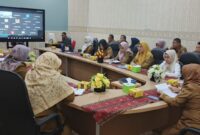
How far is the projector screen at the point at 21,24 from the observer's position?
5.78 m

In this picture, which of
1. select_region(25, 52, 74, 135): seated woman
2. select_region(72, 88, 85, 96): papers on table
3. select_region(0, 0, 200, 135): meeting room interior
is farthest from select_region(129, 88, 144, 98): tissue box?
select_region(25, 52, 74, 135): seated woman

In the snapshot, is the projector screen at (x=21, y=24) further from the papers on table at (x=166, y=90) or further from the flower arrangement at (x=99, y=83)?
the papers on table at (x=166, y=90)

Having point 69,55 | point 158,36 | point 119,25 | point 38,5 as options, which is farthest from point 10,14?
point 158,36

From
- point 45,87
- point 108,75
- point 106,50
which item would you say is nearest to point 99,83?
point 45,87

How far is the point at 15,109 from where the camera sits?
173cm

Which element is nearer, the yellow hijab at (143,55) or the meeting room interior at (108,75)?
the meeting room interior at (108,75)

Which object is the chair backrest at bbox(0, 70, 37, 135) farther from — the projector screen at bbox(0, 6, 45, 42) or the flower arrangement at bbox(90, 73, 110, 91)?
the projector screen at bbox(0, 6, 45, 42)

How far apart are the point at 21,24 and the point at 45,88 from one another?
441cm

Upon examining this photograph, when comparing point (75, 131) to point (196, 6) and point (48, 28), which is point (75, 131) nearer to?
point (196, 6)

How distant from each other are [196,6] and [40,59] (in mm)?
4274

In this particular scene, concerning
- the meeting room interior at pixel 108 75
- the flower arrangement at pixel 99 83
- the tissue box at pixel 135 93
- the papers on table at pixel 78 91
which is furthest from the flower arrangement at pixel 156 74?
the papers on table at pixel 78 91

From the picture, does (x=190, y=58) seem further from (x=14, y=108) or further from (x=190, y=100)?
(x=14, y=108)

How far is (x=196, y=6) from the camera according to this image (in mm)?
5258

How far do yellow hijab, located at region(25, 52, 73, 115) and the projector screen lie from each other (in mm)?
4155
